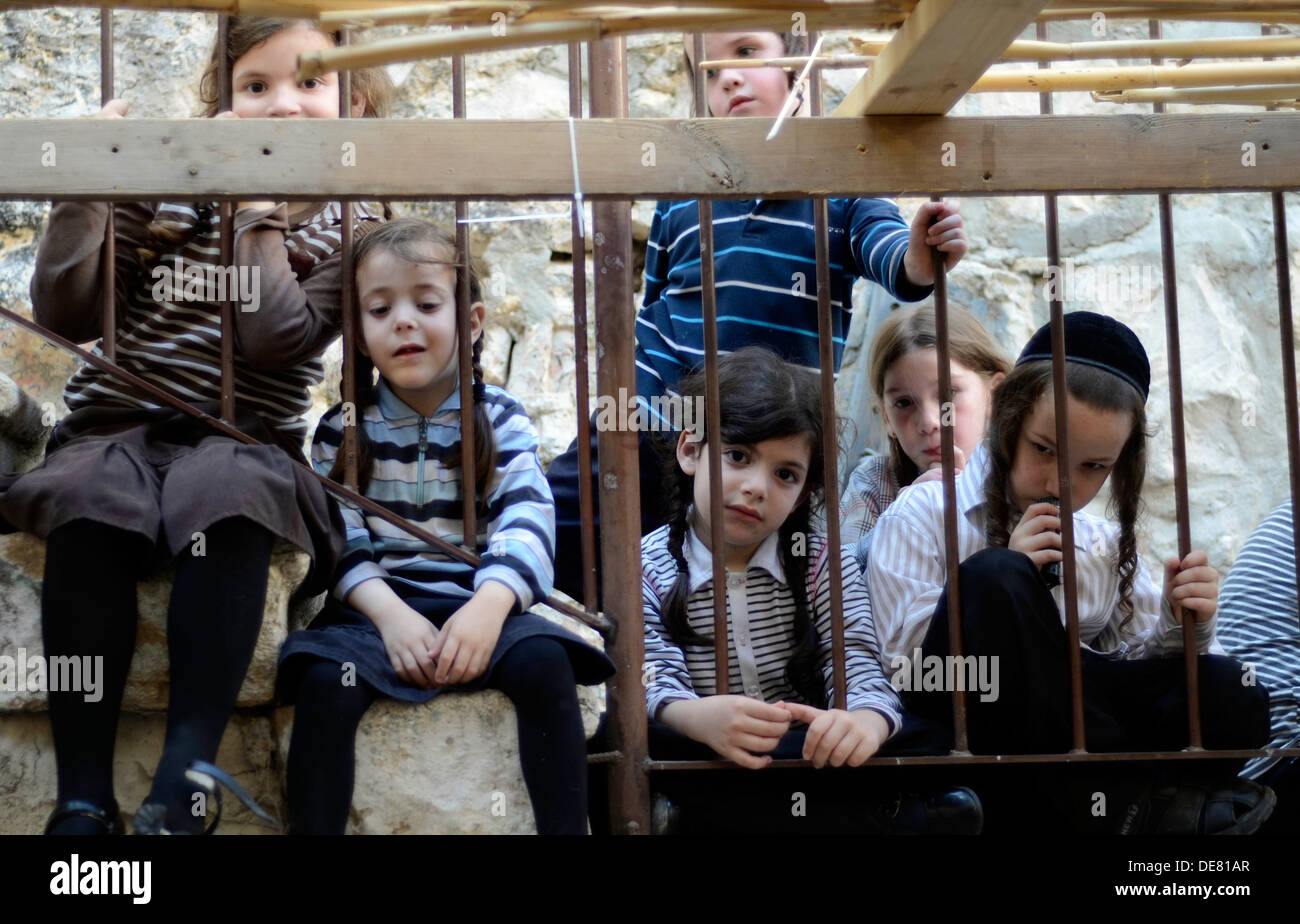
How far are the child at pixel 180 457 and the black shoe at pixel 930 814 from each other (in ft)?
3.05

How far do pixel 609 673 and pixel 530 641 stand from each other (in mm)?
129

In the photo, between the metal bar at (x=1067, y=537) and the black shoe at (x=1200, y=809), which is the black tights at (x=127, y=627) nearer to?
the metal bar at (x=1067, y=537)

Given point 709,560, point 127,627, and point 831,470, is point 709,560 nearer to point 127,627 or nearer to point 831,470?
point 831,470

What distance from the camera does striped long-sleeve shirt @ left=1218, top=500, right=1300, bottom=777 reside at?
8.77ft

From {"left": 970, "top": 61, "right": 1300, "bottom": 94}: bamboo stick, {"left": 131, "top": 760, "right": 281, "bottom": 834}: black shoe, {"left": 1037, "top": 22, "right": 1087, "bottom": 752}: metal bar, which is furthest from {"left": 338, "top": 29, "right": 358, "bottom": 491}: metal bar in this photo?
{"left": 1037, "top": 22, "right": 1087, "bottom": 752}: metal bar

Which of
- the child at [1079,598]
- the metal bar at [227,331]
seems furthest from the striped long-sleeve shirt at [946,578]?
the metal bar at [227,331]

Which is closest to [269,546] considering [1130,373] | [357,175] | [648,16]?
[357,175]

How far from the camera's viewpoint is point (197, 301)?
8.18 feet

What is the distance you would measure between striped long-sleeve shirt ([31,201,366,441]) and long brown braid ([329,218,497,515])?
11cm

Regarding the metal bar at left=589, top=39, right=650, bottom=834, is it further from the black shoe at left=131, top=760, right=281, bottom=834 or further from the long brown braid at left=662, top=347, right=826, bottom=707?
the black shoe at left=131, top=760, right=281, bottom=834

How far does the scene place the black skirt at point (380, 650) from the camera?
6.81 ft

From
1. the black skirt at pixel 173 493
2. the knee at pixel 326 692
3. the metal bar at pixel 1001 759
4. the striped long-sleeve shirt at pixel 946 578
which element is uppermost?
the black skirt at pixel 173 493

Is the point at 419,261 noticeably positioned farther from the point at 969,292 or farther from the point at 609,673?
the point at 969,292

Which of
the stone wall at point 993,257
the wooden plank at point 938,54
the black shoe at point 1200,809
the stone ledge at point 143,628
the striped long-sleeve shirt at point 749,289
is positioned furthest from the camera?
the stone wall at point 993,257
